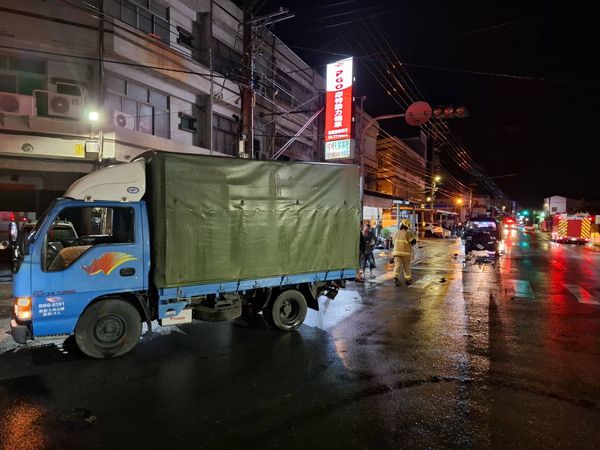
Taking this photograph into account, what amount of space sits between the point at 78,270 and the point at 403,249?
30.9ft

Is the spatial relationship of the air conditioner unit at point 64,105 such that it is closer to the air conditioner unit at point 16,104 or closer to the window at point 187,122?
the air conditioner unit at point 16,104

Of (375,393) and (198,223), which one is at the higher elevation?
(198,223)

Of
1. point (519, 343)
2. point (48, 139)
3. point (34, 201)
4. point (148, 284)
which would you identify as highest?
point (48, 139)

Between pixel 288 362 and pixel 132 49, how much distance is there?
12874mm

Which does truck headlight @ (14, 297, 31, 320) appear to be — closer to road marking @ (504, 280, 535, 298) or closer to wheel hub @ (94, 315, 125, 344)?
wheel hub @ (94, 315, 125, 344)

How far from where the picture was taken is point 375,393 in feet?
16.4

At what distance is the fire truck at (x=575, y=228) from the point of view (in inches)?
1473

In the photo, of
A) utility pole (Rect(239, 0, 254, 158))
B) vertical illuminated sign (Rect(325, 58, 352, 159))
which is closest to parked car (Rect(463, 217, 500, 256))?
vertical illuminated sign (Rect(325, 58, 352, 159))

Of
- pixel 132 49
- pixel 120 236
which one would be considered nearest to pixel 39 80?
pixel 132 49

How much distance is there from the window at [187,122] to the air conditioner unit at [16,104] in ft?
18.6

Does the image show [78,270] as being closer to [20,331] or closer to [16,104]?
[20,331]

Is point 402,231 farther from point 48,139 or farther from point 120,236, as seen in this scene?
point 48,139

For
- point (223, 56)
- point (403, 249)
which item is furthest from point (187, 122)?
point (403, 249)

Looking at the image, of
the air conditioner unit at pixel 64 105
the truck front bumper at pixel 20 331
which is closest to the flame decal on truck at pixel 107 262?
the truck front bumper at pixel 20 331
